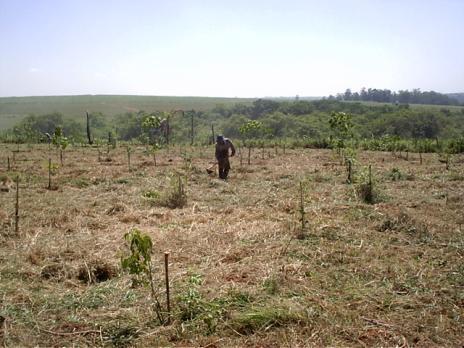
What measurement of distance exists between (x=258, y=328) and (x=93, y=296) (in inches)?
68.8

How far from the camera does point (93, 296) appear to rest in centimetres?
436

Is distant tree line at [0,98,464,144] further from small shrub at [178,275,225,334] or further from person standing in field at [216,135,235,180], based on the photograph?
small shrub at [178,275,225,334]

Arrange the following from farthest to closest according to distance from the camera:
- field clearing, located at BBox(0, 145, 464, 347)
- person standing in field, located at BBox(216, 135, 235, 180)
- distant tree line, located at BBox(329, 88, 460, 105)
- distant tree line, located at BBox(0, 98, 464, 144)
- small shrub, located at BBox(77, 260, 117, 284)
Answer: distant tree line, located at BBox(329, 88, 460, 105), distant tree line, located at BBox(0, 98, 464, 144), person standing in field, located at BBox(216, 135, 235, 180), small shrub, located at BBox(77, 260, 117, 284), field clearing, located at BBox(0, 145, 464, 347)

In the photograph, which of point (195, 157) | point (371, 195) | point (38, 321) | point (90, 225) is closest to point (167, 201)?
point (90, 225)

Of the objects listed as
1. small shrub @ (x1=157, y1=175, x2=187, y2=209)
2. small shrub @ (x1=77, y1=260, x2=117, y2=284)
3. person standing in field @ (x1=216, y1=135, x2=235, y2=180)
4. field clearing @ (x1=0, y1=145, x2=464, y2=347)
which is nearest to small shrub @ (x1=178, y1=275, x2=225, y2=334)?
field clearing @ (x1=0, y1=145, x2=464, y2=347)

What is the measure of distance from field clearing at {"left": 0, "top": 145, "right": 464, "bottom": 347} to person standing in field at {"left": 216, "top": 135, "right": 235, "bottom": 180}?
1392 mm

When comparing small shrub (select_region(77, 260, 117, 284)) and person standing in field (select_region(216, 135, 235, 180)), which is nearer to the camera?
small shrub (select_region(77, 260, 117, 284))

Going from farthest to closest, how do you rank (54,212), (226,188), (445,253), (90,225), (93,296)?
(226,188) → (54,212) → (90,225) → (445,253) → (93,296)

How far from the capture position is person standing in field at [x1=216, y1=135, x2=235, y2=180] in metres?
10.9

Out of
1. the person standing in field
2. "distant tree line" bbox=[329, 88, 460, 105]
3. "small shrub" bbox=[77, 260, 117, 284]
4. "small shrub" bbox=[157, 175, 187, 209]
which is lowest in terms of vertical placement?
"small shrub" bbox=[77, 260, 117, 284]

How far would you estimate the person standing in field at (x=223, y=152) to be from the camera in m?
Answer: 10.9

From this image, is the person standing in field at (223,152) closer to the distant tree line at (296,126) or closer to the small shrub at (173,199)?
the small shrub at (173,199)

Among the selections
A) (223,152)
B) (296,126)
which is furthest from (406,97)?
(223,152)

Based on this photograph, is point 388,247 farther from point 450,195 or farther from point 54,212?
point 54,212
